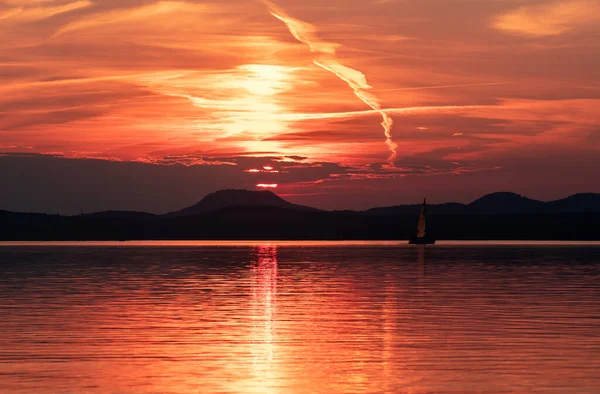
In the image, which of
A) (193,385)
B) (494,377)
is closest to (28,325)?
(193,385)

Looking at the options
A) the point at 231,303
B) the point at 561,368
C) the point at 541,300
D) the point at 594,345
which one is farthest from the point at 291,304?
the point at 561,368

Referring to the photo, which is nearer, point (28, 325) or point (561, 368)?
point (561, 368)

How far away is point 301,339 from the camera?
123ft

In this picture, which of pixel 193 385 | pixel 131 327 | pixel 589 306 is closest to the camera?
pixel 193 385

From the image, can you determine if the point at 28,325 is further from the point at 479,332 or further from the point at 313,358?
the point at 479,332

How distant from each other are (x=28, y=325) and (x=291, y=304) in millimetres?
15821

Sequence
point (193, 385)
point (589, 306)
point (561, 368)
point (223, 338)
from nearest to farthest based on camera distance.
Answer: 1. point (193, 385)
2. point (561, 368)
3. point (223, 338)
4. point (589, 306)

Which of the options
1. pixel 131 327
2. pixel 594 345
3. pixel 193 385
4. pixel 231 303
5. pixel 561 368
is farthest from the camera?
pixel 231 303

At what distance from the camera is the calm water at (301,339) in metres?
28.0

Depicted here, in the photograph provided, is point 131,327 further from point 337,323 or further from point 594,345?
point 594,345

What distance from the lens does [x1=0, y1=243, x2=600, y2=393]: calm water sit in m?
28.0

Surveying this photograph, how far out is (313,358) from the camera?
3244cm

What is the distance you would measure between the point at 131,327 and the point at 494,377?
18.1 metres

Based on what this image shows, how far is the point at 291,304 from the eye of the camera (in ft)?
177
